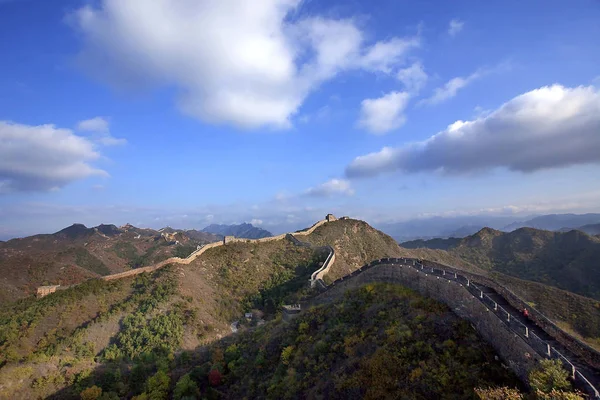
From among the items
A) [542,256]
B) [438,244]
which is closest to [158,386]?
[542,256]

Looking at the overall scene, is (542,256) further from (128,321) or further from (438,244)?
(128,321)

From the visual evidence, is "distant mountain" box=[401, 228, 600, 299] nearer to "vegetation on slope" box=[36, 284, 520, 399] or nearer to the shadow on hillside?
"vegetation on slope" box=[36, 284, 520, 399]

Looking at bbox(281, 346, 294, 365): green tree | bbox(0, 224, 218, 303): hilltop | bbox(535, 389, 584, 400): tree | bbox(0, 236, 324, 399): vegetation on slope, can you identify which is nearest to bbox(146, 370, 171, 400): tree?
bbox(0, 236, 324, 399): vegetation on slope

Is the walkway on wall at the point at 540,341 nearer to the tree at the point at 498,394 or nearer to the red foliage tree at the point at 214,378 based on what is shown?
the tree at the point at 498,394

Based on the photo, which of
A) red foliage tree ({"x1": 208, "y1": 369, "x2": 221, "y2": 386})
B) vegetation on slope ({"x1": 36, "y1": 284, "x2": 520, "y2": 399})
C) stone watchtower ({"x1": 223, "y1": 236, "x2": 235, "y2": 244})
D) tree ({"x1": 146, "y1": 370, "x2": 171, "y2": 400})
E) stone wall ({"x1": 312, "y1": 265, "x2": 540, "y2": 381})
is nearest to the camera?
stone wall ({"x1": 312, "y1": 265, "x2": 540, "y2": 381})

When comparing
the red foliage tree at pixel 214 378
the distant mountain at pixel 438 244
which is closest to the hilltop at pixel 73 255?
the red foliage tree at pixel 214 378

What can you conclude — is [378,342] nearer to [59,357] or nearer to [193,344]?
[193,344]
